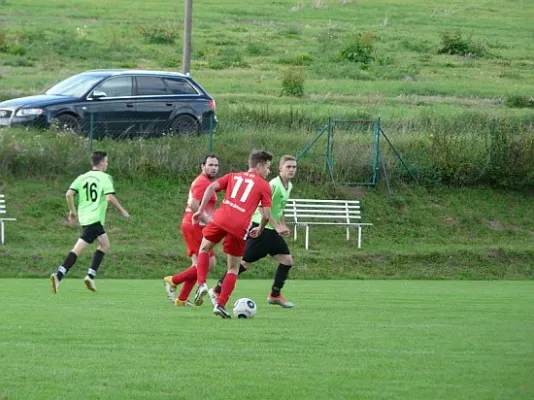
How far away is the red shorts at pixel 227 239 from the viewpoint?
13.8 metres

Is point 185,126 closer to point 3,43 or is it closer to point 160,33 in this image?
point 3,43

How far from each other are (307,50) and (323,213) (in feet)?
102

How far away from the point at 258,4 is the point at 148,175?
5011 cm

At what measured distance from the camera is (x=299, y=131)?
34.0 m

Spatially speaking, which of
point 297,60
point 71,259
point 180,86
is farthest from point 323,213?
point 297,60

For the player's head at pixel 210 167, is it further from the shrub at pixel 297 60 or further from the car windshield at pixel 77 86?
the shrub at pixel 297 60

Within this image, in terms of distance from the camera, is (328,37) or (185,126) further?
(328,37)

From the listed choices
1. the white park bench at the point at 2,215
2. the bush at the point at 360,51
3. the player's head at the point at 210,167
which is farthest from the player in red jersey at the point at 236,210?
the bush at the point at 360,51

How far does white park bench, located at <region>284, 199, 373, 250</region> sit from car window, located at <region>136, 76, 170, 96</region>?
448 centimetres

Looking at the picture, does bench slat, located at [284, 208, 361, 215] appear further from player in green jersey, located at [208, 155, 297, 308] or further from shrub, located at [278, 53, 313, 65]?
shrub, located at [278, 53, 313, 65]

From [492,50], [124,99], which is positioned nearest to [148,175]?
[124,99]

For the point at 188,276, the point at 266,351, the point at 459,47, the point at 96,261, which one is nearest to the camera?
the point at 266,351

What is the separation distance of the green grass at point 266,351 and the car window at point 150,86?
14.8m

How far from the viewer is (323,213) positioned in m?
30.3
